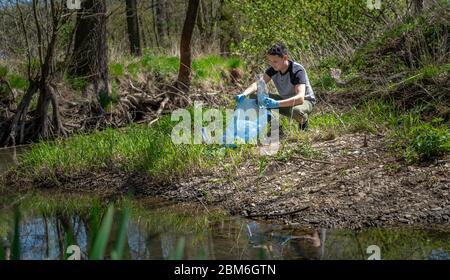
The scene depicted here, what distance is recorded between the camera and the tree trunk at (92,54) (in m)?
12.6

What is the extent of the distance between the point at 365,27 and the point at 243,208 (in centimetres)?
775

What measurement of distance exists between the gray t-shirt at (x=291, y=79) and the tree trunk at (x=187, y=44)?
144 inches

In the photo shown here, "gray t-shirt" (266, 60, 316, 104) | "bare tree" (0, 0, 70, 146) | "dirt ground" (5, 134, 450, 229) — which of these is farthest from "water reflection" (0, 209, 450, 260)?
"bare tree" (0, 0, 70, 146)

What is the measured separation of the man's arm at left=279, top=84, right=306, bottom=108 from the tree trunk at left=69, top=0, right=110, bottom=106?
5.83 metres

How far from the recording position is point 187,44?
1250 cm

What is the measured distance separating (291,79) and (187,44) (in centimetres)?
487

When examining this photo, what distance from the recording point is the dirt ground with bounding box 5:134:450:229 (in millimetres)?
5562

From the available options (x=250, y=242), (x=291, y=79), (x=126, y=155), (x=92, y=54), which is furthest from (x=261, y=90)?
(x=92, y=54)

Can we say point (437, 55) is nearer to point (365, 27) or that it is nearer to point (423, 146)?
point (423, 146)

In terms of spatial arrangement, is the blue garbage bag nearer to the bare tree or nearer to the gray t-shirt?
the gray t-shirt

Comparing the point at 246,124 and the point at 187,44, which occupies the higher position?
the point at 187,44

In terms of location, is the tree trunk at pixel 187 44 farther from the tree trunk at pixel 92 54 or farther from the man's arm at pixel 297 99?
the man's arm at pixel 297 99

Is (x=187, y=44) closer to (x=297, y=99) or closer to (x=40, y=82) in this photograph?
(x=40, y=82)
